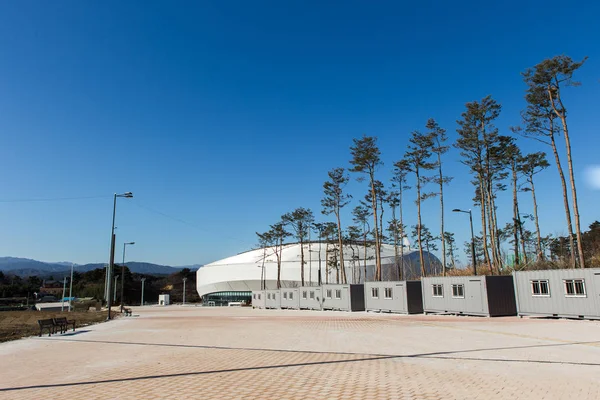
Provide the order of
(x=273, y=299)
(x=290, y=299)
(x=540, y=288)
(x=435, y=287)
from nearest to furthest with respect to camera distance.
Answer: (x=540, y=288) → (x=435, y=287) → (x=290, y=299) → (x=273, y=299)

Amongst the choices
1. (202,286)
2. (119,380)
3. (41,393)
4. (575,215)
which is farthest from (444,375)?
(202,286)

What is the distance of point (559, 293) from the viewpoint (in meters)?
23.0

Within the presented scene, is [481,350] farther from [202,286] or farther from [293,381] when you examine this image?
[202,286]

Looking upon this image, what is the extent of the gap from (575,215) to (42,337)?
30.8m

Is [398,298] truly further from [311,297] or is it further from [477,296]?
[311,297]

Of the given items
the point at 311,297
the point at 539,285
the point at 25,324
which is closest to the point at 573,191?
the point at 539,285

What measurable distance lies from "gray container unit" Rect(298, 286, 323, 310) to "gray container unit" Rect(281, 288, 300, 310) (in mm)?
964

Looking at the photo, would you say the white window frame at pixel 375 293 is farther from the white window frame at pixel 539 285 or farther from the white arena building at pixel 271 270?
the white arena building at pixel 271 270

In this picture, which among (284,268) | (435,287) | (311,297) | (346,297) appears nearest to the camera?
(435,287)

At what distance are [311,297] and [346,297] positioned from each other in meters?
7.27

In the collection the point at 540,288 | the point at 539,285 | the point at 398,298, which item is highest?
the point at 539,285

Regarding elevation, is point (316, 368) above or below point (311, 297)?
below

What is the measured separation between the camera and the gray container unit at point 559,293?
21422 mm

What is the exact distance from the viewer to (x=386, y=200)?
54.0m
